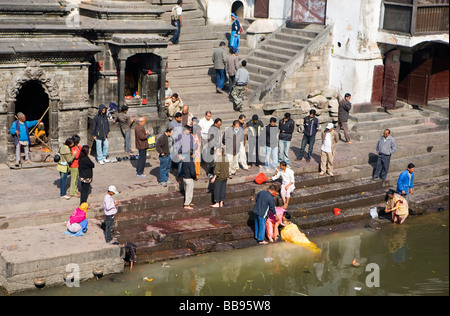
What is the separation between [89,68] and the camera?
20594mm

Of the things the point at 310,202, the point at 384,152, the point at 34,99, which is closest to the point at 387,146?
the point at 384,152

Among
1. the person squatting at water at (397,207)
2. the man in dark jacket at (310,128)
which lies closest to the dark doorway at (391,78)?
the man in dark jacket at (310,128)

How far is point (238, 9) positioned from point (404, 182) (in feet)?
36.6

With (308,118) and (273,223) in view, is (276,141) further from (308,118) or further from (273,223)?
(273,223)

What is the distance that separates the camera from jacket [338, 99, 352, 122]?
71.2 ft

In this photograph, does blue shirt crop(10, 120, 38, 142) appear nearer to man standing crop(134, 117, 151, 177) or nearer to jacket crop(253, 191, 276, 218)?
man standing crop(134, 117, 151, 177)

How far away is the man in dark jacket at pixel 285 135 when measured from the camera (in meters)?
19.2

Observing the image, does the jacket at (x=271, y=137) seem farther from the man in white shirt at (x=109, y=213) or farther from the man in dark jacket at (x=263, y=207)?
the man in white shirt at (x=109, y=213)

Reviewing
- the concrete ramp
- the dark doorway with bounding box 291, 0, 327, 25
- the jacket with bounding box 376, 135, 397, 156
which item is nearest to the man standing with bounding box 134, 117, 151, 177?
the concrete ramp

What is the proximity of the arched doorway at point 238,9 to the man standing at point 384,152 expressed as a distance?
954 cm

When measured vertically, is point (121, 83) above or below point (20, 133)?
above

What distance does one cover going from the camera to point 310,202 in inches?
737

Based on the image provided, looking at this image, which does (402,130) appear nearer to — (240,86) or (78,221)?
(240,86)

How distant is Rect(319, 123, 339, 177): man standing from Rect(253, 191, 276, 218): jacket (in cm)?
353
